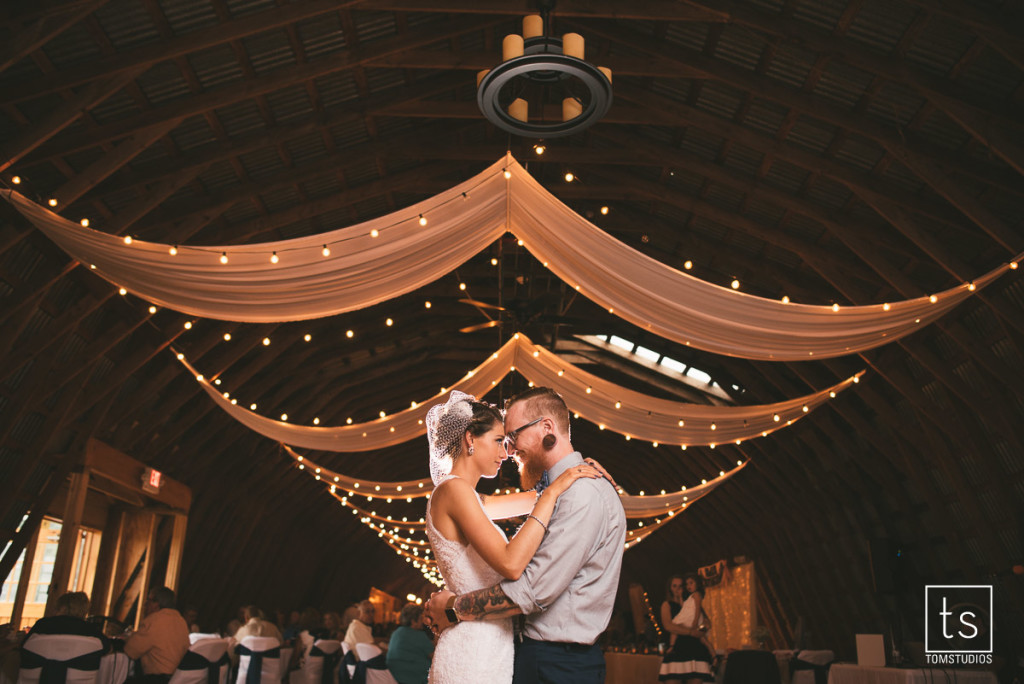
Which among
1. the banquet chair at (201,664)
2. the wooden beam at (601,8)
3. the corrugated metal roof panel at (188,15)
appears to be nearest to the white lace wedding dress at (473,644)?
the banquet chair at (201,664)

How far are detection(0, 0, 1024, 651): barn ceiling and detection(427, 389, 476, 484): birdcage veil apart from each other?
4534 mm

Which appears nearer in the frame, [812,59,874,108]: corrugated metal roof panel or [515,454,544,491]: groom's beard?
[515,454,544,491]: groom's beard

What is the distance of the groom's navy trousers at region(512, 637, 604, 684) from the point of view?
200 cm

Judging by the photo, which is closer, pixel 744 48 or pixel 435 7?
pixel 435 7

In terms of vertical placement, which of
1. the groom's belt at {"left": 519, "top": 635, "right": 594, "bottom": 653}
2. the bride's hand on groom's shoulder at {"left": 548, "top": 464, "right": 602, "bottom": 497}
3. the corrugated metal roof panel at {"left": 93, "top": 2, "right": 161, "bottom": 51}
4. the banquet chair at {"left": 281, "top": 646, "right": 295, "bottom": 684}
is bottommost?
the banquet chair at {"left": 281, "top": 646, "right": 295, "bottom": 684}

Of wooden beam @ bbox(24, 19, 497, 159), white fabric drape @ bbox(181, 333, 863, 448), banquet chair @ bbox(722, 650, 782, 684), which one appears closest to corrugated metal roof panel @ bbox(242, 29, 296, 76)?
wooden beam @ bbox(24, 19, 497, 159)

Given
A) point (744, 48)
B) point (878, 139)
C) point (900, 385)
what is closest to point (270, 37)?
point (744, 48)

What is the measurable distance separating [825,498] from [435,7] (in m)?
10.9

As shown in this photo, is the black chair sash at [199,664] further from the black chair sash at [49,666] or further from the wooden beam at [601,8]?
the wooden beam at [601,8]

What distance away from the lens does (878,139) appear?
7211 millimetres

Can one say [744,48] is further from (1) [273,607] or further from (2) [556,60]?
(1) [273,607]

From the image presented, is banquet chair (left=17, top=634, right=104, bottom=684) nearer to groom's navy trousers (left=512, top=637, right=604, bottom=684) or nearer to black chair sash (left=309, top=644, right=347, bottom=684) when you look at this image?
groom's navy trousers (left=512, top=637, right=604, bottom=684)

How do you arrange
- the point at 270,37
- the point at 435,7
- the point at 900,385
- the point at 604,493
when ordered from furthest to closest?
the point at 900,385 < the point at 270,37 < the point at 435,7 < the point at 604,493

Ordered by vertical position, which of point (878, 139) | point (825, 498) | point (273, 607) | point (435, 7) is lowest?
point (273, 607)
